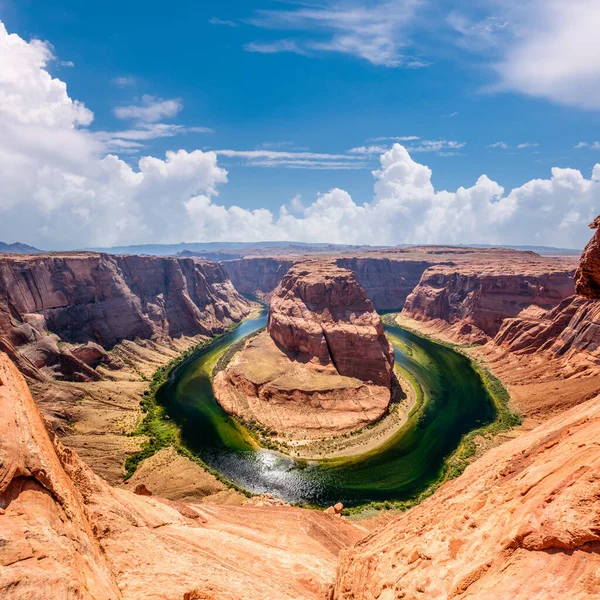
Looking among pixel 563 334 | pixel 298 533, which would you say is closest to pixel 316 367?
pixel 298 533

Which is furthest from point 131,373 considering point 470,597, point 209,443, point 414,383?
point 470,597

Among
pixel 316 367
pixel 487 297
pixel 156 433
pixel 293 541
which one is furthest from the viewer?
pixel 487 297

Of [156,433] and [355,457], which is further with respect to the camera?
[156,433]

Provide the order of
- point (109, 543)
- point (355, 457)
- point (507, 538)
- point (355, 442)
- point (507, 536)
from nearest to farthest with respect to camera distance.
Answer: point (507, 538) < point (507, 536) < point (109, 543) < point (355, 457) < point (355, 442)

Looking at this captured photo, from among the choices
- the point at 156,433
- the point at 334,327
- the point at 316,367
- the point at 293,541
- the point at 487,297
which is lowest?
the point at 156,433

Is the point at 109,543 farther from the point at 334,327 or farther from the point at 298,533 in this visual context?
the point at 334,327

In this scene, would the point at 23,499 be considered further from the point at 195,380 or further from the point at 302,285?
the point at 302,285

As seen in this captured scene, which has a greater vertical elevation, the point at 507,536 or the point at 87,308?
the point at 87,308

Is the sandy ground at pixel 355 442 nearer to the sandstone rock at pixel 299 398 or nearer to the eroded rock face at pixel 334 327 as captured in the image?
the sandstone rock at pixel 299 398
